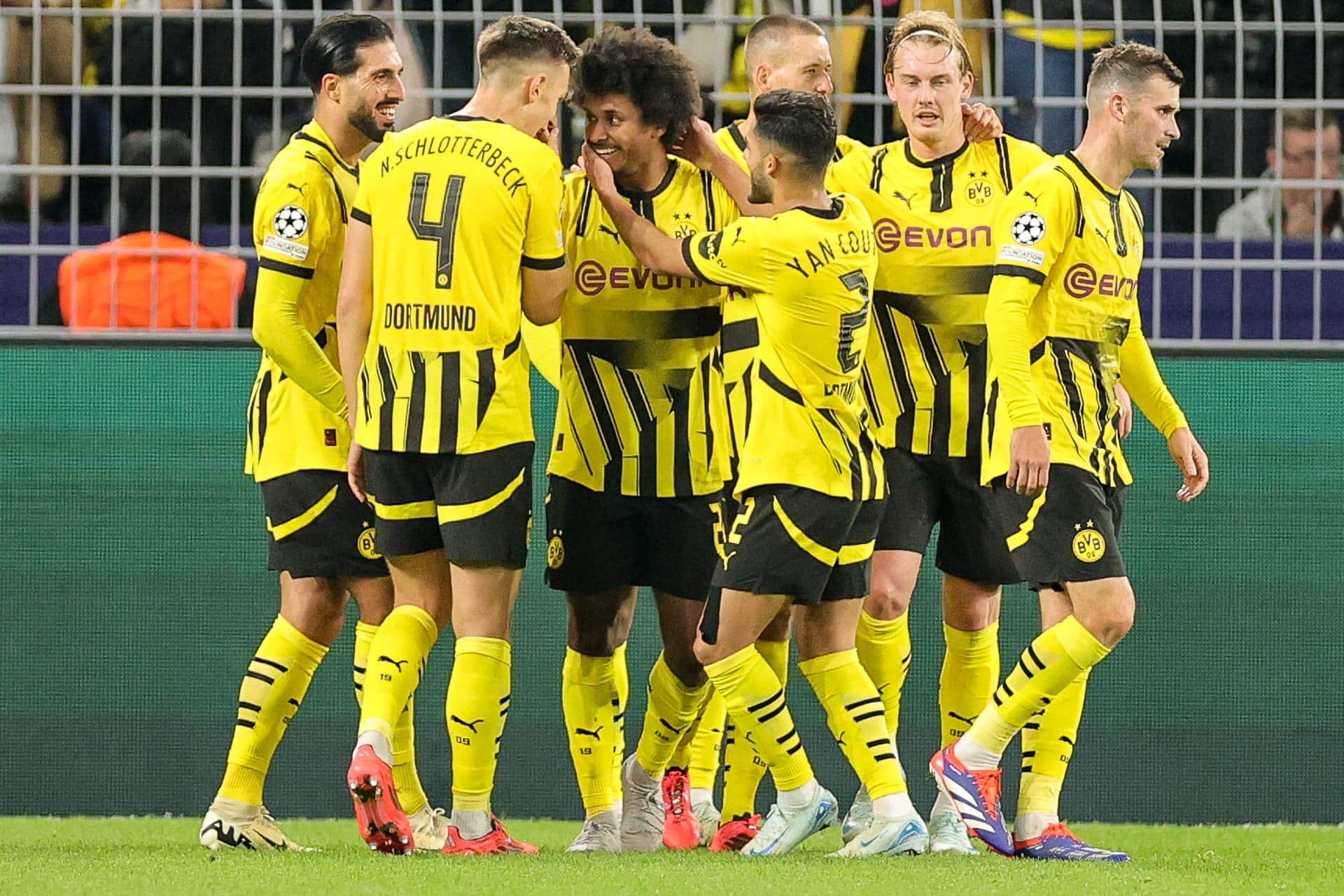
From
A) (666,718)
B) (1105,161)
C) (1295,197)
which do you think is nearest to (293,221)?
(666,718)

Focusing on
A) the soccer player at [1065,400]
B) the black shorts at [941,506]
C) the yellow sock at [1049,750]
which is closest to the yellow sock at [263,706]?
the black shorts at [941,506]

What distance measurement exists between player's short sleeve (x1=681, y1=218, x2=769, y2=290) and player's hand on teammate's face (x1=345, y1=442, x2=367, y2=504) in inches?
35.3

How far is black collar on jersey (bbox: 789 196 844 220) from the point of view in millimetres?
4809

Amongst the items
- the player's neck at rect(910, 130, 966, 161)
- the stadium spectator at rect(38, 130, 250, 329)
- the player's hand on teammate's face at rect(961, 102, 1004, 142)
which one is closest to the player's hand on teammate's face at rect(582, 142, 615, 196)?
the player's neck at rect(910, 130, 966, 161)

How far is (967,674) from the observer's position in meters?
5.54

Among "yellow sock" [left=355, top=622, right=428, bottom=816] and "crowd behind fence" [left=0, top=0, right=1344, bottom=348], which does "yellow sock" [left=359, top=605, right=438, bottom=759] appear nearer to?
"yellow sock" [left=355, top=622, right=428, bottom=816]

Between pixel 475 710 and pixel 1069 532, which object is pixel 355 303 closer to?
pixel 475 710

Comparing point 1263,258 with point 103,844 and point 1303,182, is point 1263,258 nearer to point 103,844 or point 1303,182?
point 1303,182

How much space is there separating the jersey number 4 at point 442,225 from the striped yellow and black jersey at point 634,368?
431 mm

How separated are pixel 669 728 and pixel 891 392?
103cm

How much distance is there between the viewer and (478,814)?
4.88m

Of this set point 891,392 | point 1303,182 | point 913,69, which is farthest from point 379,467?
point 1303,182

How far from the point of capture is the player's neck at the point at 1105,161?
5078 mm

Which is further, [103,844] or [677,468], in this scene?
[103,844]
